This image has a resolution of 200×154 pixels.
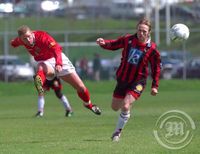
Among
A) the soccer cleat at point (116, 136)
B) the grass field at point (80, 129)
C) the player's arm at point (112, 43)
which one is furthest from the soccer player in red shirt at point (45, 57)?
the soccer cleat at point (116, 136)

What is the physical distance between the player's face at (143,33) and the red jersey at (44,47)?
2325 mm

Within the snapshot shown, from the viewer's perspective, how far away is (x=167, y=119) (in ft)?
54.6

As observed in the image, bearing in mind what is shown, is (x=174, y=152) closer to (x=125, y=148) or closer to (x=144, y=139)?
(x=125, y=148)

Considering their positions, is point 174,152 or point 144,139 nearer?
point 174,152

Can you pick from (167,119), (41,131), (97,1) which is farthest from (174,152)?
(97,1)

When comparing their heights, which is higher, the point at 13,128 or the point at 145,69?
the point at 145,69

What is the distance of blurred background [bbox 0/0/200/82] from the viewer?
148ft

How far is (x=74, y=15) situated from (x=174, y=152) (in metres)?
54.4

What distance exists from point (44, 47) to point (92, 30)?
1680 inches

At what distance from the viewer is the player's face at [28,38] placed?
55.8 ft

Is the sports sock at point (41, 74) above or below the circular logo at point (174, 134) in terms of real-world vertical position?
above

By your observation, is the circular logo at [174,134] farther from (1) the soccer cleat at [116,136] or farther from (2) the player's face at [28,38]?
(2) the player's face at [28,38]

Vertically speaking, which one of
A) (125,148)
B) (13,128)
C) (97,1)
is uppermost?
(125,148)

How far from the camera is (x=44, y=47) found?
17812 millimetres
